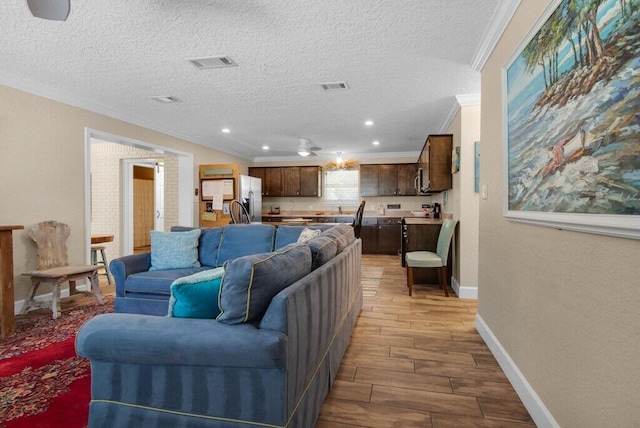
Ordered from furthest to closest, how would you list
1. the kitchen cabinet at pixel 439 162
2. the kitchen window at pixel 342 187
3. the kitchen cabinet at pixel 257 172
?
the kitchen cabinet at pixel 257 172 → the kitchen window at pixel 342 187 → the kitchen cabinet at pixel 439 162

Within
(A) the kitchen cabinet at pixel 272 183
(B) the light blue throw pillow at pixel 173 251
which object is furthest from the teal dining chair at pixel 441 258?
(A) the kitchen cabinet at pixel 272 183

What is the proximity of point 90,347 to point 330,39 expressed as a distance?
259 cm

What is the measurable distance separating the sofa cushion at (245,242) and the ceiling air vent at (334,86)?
1718 millimetres

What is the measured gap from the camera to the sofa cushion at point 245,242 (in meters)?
3.40

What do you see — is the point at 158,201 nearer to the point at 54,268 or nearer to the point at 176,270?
the point at 54,268

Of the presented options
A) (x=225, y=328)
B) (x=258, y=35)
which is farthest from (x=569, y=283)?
(x=258, y=35)

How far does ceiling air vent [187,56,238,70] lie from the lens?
3.03 metres

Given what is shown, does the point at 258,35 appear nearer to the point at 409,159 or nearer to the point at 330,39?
the point at 330,39

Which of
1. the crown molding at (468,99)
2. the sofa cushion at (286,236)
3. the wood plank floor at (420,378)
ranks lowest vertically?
the wood plank floor at (420,378)

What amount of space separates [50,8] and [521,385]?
3174mm

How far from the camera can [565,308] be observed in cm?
141

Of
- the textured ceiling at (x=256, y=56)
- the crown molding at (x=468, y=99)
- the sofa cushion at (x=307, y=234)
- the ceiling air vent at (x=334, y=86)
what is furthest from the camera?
the crown molding at (x=468, y=99)

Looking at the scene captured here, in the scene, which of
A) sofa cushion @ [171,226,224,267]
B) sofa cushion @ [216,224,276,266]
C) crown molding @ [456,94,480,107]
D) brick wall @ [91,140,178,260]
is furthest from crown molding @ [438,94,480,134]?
brick wall @ [91,140,178,260]

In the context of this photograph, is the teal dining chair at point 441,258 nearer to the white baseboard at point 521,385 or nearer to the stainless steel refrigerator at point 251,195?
the white baseboard at point 521,385
